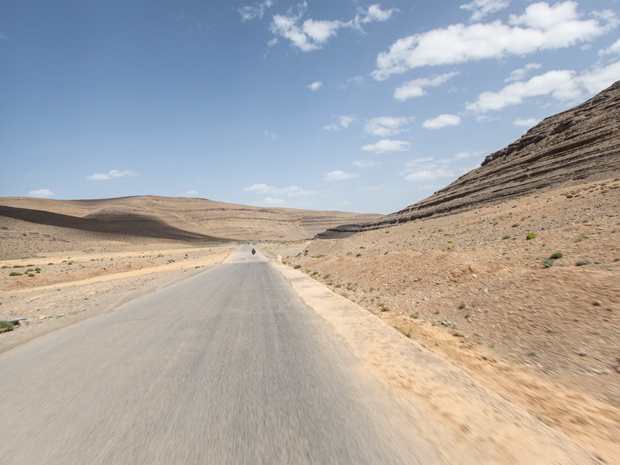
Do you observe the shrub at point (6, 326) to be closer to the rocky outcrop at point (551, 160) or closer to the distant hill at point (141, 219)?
the rocky outcrop at point (551, 160)

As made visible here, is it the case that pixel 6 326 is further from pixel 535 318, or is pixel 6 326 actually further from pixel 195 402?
pixel 535 318

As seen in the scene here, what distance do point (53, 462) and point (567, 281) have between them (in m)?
10.0

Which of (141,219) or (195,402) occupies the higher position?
(141,219)

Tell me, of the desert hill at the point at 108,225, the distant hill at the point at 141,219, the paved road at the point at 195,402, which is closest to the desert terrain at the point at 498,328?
the paved road at the point at 195,402

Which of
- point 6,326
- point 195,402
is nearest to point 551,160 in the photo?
point 195,402

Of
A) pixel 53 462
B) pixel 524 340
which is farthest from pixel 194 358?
pixel 524 340

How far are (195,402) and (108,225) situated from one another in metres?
143

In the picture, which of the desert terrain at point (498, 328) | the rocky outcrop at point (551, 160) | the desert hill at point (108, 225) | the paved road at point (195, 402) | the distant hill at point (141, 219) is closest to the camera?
the paved road at point (195, 402)

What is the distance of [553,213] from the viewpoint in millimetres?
25844

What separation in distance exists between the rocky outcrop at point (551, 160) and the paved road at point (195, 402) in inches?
1760

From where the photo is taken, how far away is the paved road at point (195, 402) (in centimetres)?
293

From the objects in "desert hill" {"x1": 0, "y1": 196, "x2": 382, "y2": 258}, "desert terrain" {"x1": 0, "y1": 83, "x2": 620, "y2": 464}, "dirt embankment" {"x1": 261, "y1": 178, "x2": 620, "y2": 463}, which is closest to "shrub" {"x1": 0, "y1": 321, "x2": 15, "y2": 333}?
"desert terrain" {"x1": 0, "y1": 83, "x2": 620, "y2": 464}

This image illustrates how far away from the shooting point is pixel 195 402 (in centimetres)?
390

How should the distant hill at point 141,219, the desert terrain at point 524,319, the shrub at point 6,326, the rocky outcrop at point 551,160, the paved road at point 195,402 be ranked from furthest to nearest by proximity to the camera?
the distant hill at point 141,219
the rocky outcrop at point 551,160
the shrub at point 6,326
the desert terrain at point 524,319
the paved road at point 195,402
